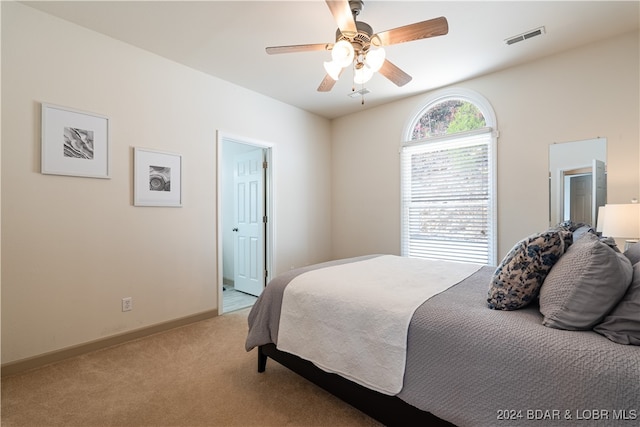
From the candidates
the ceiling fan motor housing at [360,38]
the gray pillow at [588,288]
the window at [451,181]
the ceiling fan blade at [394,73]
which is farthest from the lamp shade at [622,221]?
the ceiling fan motor housing at [360,38]

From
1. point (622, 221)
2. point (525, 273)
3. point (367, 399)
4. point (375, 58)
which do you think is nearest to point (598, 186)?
point (622, 221)

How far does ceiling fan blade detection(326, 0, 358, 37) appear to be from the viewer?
1632 millimetres

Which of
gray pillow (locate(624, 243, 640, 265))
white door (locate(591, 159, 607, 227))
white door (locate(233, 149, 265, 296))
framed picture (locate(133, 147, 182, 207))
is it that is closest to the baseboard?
white door (locate(233, 149, 265, 296))

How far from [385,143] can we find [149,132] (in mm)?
2875

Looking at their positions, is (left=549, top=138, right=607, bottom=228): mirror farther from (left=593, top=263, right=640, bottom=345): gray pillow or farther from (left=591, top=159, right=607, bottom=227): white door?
(left=593, top=263, right=640, bottom=345): gray pillow

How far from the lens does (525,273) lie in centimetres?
137

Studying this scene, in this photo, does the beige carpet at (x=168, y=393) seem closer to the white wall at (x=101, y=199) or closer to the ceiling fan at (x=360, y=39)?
the white wall at (x=101, y=199)

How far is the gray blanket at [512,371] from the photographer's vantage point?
94cm

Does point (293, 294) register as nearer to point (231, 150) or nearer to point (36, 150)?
point (36, 150)

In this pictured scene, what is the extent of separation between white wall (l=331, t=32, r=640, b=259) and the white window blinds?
13cm

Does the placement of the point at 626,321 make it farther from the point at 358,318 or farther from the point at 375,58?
the point at 375,58

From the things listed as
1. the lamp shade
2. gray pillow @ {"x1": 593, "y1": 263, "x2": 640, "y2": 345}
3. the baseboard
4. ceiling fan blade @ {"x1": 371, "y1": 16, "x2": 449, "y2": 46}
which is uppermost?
ceiling fan blade @ {"x1": 371, "y1": 16, "x2": 449, "y2": 46}

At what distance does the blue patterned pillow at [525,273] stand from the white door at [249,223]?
123 inches

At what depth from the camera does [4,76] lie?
2115 mm
